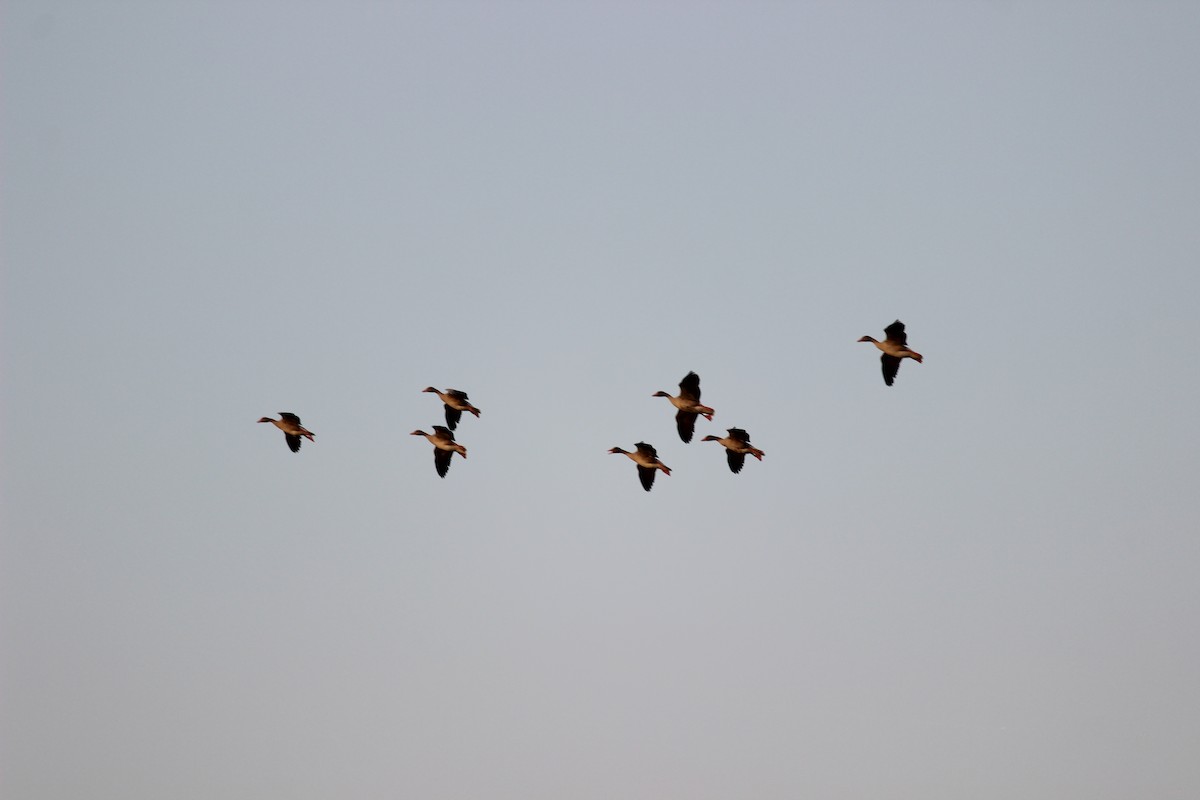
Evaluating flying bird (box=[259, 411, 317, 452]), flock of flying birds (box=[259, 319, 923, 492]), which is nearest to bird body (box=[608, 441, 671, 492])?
flock of flying birds (box=[259, 319, 923, 492])

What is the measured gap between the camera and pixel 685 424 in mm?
50375

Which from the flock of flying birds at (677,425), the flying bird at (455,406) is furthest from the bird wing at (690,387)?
the flying bird at (455,406)

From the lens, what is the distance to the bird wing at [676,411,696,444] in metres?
50.4

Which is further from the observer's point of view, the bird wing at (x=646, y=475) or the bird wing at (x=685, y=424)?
the bird wing at (x=646, y=475)

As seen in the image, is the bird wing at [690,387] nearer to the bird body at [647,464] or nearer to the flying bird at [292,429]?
the bird body at [647,464]

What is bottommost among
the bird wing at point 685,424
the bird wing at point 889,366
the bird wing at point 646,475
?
the bird wing at point 646,475

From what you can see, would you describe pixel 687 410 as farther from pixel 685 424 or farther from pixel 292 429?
pixel 292 429

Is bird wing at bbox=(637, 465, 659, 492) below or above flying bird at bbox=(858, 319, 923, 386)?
below

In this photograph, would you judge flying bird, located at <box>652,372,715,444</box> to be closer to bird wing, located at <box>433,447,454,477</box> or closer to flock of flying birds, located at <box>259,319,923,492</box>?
flock of flying birds, located at <box>259,319,923,492</box>

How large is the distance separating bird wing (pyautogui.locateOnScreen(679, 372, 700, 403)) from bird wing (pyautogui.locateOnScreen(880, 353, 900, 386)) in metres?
4.63

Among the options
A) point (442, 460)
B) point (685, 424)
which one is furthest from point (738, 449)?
point (442, 460)

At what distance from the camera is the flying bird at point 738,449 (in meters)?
51.2

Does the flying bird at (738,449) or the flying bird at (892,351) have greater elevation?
the flying bird at (892,351)

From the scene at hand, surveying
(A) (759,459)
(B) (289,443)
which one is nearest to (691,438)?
(A) (759,459)
